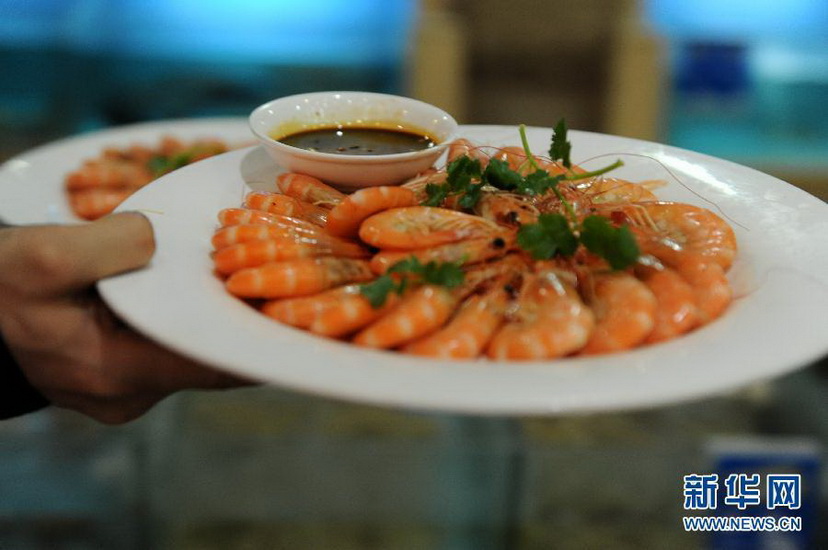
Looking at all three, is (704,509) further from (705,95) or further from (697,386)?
(705,95)

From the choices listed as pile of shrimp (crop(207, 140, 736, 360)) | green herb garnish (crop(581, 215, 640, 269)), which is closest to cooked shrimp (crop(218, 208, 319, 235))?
pile of shrimp (crop(207, 140, 736, 360))

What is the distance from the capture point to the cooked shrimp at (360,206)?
1.69 metres

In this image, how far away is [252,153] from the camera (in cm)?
A: 209

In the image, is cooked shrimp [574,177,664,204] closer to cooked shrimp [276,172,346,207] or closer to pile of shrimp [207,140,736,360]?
pile of shrimp [207,140,736,360]

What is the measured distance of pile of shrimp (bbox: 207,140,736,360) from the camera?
4.65 feet

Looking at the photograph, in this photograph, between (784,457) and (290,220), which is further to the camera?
(784,457)

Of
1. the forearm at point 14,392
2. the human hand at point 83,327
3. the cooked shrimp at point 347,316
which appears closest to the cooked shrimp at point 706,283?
the cooked shrimp at point 347,316

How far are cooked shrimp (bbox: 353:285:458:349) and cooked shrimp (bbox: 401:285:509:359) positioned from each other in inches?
0.7

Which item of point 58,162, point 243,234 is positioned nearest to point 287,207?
point 243,234

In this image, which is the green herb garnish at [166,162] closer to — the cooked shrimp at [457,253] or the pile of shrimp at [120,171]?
the pile of shrimp at [120,171]

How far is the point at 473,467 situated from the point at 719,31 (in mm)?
2811

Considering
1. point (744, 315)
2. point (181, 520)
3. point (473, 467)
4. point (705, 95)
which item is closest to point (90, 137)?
point (181, 520)

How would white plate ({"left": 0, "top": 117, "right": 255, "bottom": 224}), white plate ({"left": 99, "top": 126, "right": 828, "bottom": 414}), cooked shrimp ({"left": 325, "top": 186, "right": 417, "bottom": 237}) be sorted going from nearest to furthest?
white plate ({"left": 99, "top": 126, "right": 828, "bottom": 414}) → cooked shrimp ({"left": 325, "top": 186, "right": 417, "bottom": 237}) → white plate ({"left": 0, "top": 117, "right": 255, "bottom": 224})

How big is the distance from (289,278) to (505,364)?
45 centimetres
